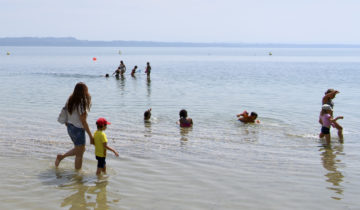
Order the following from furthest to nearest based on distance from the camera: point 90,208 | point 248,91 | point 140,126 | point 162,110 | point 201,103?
point 248,91 < point 201,103 < point 162,110 < point 140,126 < point 90,208

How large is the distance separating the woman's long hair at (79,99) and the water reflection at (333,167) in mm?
4277

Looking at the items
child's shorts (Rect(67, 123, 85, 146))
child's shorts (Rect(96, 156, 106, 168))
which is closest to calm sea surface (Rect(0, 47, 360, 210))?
child's shorts (Rect(96, 156, 106, 168))

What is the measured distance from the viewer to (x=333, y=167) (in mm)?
8672

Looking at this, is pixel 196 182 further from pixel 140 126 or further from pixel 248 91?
pixel 248 91

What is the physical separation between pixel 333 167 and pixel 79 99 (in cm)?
511

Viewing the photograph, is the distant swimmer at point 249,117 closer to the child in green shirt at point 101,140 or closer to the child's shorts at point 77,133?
the child in green shirt at point 101,140

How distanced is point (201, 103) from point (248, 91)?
675 cm

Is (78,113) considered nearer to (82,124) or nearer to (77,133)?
(82,124)

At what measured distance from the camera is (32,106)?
1731 cm

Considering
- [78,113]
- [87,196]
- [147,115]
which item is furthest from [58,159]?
[147,115]

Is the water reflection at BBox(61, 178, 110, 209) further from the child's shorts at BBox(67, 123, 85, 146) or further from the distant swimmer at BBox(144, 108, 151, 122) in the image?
the distant swimmer at BBox(144, 108, 151, 122)

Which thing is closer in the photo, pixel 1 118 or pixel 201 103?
pixel 1 118

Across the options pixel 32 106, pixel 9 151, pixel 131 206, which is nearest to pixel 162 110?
pixel 32 106

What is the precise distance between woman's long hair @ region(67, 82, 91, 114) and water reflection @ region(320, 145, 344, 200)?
14.0 ft
